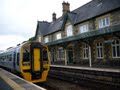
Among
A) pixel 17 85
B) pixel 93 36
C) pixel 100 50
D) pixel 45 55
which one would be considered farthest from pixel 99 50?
pixel 17 85

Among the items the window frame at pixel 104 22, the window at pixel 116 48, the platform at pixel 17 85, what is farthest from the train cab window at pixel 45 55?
the window frame at pixel 104 22

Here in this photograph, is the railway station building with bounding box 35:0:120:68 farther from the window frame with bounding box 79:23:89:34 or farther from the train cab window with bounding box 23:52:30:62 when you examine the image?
the train cab window with bounding box 23:52:30:62

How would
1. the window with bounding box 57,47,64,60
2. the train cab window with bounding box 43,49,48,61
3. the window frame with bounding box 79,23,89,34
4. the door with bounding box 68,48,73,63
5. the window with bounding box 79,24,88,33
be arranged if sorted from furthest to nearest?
the window with bounding box 57,47,64,60, the door with bounding box 68,48,73,63, the window with bounding box 79,24,88,33, the window frame with bounding box 79,23,89,34, the train cab window with bounding box 43,49,48,61

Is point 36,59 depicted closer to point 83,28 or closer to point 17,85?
point 17,85

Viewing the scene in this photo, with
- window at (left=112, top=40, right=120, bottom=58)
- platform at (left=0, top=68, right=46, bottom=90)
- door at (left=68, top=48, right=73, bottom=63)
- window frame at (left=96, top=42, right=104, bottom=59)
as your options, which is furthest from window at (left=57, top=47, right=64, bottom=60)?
platform at (left=0, top=68, right=46, bottom=90)

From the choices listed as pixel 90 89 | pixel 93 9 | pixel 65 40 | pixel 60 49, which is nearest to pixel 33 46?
pixel 90 89

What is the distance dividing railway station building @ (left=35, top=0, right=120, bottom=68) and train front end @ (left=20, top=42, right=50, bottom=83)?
5.46m

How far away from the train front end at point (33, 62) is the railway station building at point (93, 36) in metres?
5.46

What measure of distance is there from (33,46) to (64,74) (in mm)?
5778

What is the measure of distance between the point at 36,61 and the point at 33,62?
0.25 meters

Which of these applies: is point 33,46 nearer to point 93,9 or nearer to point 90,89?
point 90,89

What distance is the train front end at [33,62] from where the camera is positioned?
11.8m

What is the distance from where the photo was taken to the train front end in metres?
11.8

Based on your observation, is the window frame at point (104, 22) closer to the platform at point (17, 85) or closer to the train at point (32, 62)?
the train at point (32, 62)
